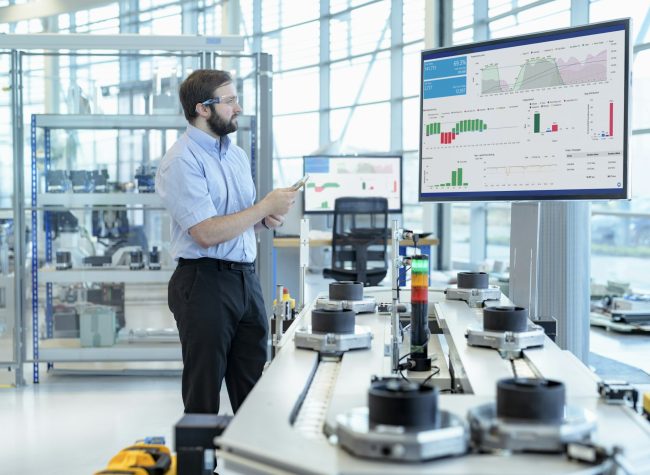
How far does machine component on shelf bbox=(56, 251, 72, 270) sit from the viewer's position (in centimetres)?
506

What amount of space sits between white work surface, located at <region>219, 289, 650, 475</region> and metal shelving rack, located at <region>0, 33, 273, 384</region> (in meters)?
3.25

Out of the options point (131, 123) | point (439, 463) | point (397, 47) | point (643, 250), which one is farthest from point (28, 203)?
point (397, 47)

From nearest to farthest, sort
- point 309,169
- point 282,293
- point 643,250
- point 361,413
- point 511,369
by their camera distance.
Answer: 1. point 361,413
2. point 511,369
3. point 282,293
4. point 309,169
5. point 643,250

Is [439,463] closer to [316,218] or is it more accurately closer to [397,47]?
[316,218]

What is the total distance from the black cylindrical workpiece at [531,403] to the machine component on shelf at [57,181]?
14.4 ft

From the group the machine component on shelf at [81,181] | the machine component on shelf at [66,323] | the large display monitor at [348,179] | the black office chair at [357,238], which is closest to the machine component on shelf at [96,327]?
the machine component on shelf at [66,323]

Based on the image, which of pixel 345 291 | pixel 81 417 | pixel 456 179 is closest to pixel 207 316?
pixel 345 291

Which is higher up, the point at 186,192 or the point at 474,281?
the point at 186,192

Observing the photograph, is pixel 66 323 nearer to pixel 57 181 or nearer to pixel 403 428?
pixel 57 181

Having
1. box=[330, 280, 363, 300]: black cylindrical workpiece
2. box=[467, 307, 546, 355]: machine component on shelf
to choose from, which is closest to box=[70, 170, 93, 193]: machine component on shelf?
box=[330, 280, 363, 300]: black cylindrical workpiece

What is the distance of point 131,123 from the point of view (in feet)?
16.6

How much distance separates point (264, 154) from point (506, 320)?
3.43m

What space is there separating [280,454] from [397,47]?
10142 mm

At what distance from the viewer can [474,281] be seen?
245cm
